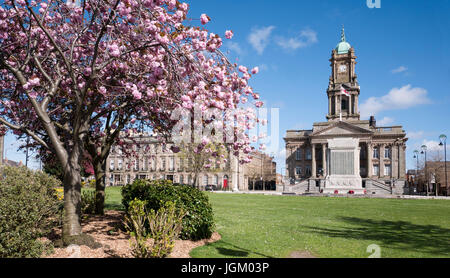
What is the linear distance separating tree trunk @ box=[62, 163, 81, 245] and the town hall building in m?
57.2

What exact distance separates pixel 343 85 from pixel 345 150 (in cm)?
2199

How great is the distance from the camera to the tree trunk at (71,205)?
26.5 ft

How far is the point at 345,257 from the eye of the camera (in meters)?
8.04

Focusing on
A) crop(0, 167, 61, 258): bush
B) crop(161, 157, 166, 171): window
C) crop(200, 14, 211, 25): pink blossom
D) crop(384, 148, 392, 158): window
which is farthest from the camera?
crop(161, 157, 166, 171): window

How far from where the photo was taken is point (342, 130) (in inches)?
2744

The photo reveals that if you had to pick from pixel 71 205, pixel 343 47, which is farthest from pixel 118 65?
pixel 343 47

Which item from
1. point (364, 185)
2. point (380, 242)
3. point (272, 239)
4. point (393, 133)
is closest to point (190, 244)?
point (272, 239)

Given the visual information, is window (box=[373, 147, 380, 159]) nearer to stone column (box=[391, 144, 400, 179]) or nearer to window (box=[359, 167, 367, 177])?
stone column (box=[391, 144, 400, 179])

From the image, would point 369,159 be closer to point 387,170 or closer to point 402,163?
point 387,170

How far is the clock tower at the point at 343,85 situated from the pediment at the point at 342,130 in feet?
33.8

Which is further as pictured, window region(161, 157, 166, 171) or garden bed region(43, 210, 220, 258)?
window region(161, 157, 166, 171)

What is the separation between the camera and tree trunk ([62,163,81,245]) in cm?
808

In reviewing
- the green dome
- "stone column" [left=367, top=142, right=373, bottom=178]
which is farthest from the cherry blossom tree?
the green dome

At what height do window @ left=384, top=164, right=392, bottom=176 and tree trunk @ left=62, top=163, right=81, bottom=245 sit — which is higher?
tree trunk @ left=62, top=163, right=81, bottom=245
